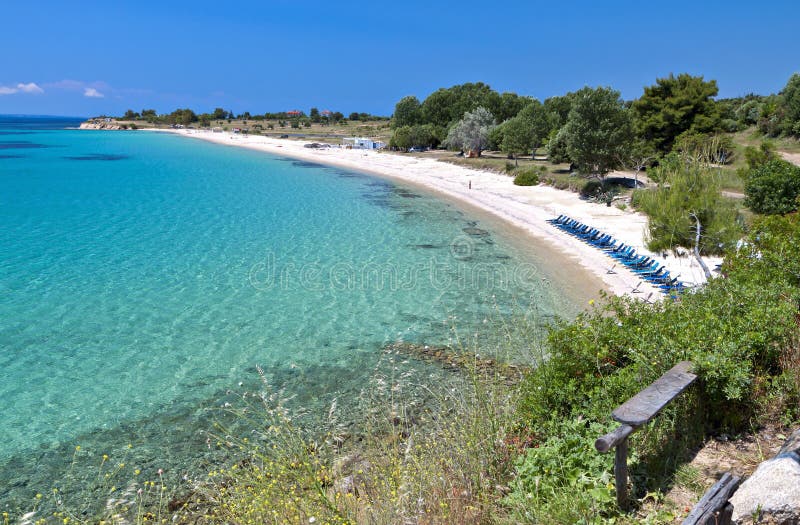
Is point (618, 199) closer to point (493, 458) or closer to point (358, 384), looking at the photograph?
point (358, 384)

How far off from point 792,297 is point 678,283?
10.1 meters

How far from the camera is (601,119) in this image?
110ft

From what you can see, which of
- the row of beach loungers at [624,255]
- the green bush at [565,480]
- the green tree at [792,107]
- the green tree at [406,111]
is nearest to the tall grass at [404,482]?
the green bush at [565,480]

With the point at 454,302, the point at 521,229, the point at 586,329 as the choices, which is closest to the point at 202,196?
the point at 521,229

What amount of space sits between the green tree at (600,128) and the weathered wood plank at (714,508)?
1281 inches

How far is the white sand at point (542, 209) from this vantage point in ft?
60.8

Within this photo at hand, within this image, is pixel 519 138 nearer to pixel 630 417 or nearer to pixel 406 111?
pixel 406 111

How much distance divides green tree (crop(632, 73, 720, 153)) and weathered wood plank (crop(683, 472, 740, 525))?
44.0 m

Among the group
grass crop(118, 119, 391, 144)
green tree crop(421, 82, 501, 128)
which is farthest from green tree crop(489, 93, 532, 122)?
grass crop(118, 119, 391, 144)

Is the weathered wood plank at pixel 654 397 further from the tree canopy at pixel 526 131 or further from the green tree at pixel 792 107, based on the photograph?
the tree canopy at pixel 526 131

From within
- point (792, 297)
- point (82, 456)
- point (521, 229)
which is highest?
point (792, 297)

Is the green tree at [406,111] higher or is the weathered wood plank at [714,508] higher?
the green tree at [406,111]

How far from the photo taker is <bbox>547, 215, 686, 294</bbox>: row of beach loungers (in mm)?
16944

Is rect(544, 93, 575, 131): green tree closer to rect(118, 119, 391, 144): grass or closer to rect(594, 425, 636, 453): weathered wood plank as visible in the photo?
rect(118, 119, 391, 144): grass
